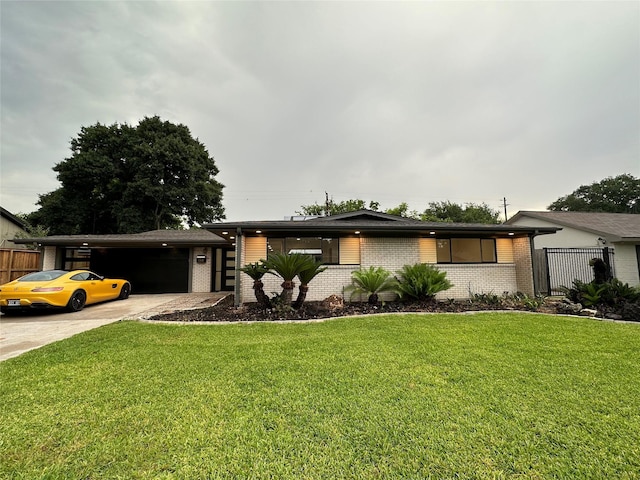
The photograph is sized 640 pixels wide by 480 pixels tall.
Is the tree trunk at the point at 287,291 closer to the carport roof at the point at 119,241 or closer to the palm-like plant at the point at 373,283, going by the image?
the palm-like plant at the point at 373,283

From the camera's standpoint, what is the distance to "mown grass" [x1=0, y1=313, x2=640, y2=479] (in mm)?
1741

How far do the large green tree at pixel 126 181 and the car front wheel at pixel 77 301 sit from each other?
53.0 ft

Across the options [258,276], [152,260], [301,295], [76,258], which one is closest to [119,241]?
[152,260]

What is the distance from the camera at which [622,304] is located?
6.68m

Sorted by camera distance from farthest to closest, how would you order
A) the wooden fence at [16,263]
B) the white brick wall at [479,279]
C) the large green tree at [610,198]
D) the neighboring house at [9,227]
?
1. the large green tree at [610,198]
2. the neighboring house at [9,227]
3. the wooden fence at [16,263]
4. the white brick wall at [479,279]

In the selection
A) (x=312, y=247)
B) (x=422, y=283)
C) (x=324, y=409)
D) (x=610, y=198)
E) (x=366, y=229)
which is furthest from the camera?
(x=610, y=198)

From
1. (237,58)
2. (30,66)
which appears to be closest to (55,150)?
(30,66)

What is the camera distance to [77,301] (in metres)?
7.58

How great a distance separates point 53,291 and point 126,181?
20.1 metres

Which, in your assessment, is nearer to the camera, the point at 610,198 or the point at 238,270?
the point at 238,270

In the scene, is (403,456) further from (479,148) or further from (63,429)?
(479,148)

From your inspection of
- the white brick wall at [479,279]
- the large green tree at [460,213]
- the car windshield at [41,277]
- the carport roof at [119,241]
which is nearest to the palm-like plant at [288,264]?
the white brick wall at [479,279]

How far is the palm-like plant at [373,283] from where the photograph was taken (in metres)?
7.87

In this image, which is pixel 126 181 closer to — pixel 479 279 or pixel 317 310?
pixel 317 310
